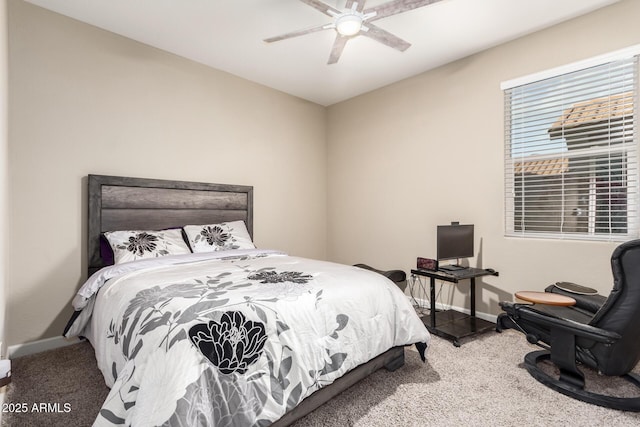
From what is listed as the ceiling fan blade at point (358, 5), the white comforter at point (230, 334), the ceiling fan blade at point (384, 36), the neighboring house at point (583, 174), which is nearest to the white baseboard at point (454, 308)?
the neighboring house at point (583, 174)

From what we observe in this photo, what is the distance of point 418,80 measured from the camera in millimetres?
3650

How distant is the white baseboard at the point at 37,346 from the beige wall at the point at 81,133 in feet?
0.16

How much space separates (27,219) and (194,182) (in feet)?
4.44

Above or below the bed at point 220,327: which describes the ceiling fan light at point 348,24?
above

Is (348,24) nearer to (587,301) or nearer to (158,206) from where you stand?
(158,206)

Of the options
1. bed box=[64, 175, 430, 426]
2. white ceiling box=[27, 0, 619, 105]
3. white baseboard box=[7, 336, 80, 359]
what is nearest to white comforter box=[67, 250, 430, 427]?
bed box=[64, 175, 430, 426]

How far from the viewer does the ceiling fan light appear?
2.20 m

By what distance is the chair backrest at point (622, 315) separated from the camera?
1.66 meters

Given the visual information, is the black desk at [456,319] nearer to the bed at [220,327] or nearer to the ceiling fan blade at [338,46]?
the bed at [220,327]

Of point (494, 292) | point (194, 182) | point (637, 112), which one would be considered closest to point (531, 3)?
point (637, 112)

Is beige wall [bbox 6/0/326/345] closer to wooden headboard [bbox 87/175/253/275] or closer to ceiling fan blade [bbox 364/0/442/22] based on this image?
wooden headboard [bbox 87/175/253/275]

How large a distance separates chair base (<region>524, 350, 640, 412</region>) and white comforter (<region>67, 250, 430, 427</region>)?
2.45 ft

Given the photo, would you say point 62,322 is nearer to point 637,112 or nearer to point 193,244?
point 193,244

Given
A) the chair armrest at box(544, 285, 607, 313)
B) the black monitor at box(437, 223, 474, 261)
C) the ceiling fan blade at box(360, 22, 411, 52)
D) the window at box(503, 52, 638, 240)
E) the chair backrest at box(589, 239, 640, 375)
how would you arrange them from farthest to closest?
the black monitor at box(437, 223, 474, 261) < the window at box(503, 52, 638, 240) < the ceiling fan blade at box(360, 22, 411, 52) < the chair armrest at box(544, 285, 607, 313) < the chair backrest at box(589, 239, 640, 375)
